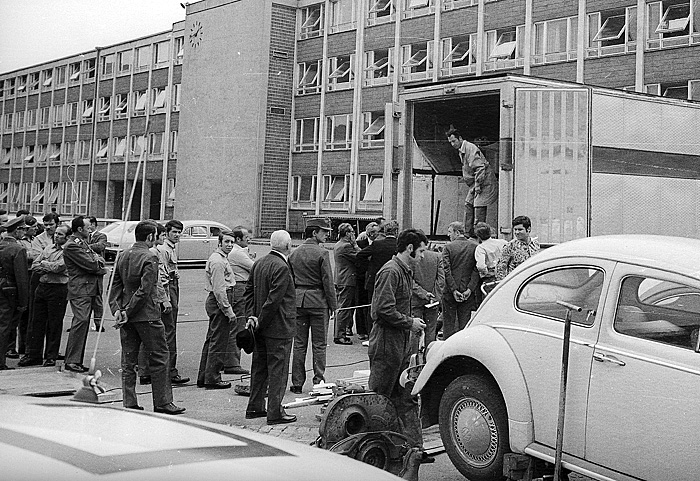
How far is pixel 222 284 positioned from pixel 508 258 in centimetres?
322

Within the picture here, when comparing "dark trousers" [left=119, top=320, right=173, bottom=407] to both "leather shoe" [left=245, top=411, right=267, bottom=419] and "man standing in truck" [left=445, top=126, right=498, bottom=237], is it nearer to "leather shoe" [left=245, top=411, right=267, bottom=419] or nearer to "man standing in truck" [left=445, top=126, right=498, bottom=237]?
"leather shoe" [left=245, top=411, right=267, bottom=419]

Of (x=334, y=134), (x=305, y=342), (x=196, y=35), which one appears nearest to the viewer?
(x=305, y=342)

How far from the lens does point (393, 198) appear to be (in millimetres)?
12477

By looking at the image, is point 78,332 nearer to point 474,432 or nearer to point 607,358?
point 474,432

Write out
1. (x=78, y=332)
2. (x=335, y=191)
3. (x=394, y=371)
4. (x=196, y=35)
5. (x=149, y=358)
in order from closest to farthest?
(x=394, y=371) < (x=149, y=358) < (x=78, y=332) < (x=196, y=35) < (x=335, y=191)

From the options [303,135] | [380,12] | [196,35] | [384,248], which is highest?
[380,12]

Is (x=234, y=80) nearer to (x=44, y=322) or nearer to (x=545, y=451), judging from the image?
(x=44, y=322)

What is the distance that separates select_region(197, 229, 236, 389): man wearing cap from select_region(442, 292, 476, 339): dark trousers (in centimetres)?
284

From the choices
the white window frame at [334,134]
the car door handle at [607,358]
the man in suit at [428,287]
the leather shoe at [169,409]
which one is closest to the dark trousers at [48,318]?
the leather shoe at [169,409]

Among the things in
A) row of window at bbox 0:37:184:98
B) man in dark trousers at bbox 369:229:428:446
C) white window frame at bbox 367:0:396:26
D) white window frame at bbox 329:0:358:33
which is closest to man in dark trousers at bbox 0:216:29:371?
row of window at bbox 0:37:184:98

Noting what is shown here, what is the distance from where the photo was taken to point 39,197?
65.3 ft

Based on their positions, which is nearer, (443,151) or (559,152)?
(559,152)

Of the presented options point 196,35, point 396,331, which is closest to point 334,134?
point 196,35

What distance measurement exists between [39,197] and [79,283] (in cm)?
1093
